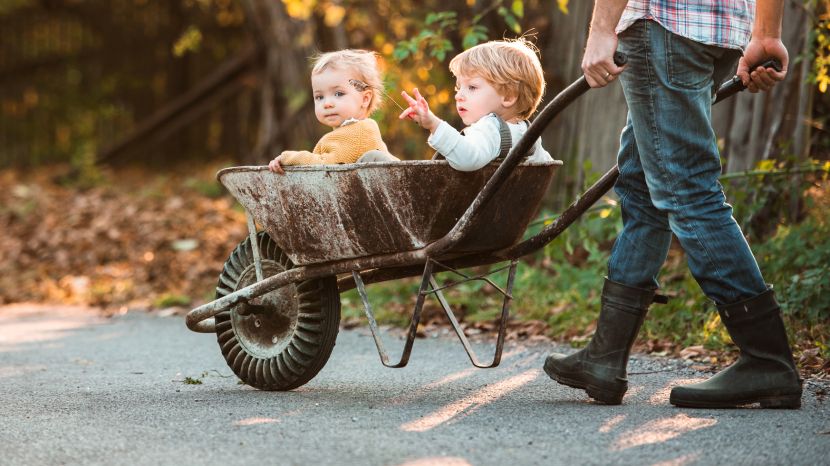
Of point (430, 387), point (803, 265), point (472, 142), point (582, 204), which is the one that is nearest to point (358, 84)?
point (472, 142)

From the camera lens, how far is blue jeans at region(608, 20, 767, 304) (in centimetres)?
305

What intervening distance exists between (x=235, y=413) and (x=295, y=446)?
1.86 ft

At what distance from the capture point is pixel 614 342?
334cm

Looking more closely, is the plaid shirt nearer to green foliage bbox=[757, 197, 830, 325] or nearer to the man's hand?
the man's hand

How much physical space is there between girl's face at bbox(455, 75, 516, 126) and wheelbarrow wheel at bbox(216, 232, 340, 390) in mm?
779

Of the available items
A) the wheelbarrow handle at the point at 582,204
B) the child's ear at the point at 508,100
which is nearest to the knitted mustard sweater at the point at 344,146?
the child's ear at the point at 508,100

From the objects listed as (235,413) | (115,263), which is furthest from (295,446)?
(115,263)

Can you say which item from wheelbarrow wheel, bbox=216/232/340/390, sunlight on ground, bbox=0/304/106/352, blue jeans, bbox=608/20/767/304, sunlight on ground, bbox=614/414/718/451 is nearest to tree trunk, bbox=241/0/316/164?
sunlight on ground, bbox=0/304/106/352

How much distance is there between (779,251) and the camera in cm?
485

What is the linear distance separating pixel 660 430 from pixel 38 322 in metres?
4.65

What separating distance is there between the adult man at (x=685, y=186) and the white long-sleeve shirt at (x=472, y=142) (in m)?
0.39

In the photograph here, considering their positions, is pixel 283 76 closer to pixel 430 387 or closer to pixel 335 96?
pixel 335 96

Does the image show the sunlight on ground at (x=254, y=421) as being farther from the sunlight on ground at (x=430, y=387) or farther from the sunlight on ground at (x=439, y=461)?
the sunlight on ground at (x=439, y=461)

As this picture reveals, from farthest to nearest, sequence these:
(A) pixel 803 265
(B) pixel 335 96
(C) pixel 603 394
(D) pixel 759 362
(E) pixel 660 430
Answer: (A) pixel 803 265 → (B) pixel 335 96 → (C) pixel 603 394 → (D) pixel 759 362 → (E) pixel 660 430
